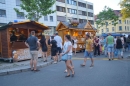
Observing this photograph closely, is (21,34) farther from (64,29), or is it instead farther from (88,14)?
(88,14)

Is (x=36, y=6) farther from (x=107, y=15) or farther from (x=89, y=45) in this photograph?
(x=107, y=15)

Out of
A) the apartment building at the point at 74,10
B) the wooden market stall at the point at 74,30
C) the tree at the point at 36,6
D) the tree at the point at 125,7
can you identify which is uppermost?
the apartment building at the point at 74,10

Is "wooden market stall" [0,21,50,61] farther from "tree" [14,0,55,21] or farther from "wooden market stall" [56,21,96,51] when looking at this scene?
"tree" [14,0,55,21]

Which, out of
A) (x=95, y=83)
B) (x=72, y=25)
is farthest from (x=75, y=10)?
(x=95, y=83)

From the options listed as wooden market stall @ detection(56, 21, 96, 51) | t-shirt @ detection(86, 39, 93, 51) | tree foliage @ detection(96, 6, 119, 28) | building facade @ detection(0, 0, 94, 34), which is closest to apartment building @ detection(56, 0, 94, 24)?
building facade @ detection(0, 0, 94, 34)

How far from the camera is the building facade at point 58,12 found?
29.9m

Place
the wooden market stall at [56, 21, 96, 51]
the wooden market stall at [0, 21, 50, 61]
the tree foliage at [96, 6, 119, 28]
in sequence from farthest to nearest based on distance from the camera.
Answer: the tree foliage at [96, 6, 119, 28] < the wooden market stall at [56, 21, 96, 51] < the wooden market stall at [0, 21, 50, 61]

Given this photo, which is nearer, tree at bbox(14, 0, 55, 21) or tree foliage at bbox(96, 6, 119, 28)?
tree at bbox(14, 0, 55, 21)

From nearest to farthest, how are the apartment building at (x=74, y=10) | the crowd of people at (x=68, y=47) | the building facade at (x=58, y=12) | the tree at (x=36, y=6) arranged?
the crowd of people at (x=68, y=47) → the tree at (x=36, y=6) → the building facade at (x=58, y=12) → the apartment building at (x=74, y=10)

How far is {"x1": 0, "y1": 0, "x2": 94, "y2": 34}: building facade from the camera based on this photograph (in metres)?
29.9

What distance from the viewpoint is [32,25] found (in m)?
12.9

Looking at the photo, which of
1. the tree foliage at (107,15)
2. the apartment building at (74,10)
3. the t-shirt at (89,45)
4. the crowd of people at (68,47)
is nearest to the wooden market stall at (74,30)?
the crowd of people at (68,47)

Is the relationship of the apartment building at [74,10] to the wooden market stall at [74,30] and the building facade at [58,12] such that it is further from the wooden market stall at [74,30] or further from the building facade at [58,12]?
the wooden market stall at [74,30]

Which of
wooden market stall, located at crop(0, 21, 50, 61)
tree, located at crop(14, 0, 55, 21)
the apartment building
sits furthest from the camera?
the apartment building
